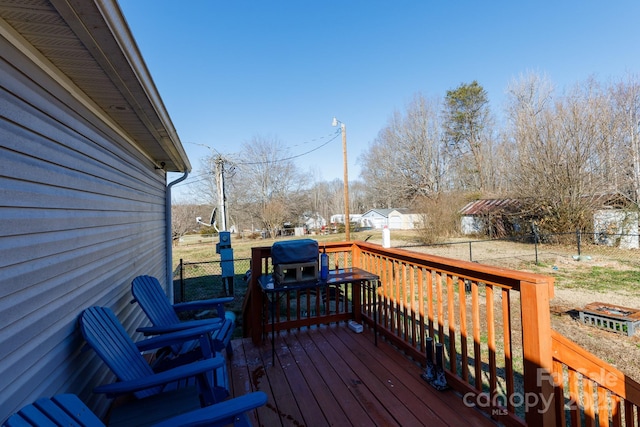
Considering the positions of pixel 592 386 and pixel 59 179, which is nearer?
pixel 592 386

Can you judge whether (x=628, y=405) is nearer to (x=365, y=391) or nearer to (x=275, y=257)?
(x=365, y=391)

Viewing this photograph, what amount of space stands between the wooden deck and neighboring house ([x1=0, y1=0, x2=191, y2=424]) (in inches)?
43.6

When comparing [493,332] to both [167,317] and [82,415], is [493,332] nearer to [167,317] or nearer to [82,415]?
[82,415]

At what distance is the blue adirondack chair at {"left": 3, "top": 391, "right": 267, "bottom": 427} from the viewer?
97cm

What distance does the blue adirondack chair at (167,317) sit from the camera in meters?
2.39

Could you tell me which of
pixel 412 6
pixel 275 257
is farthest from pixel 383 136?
pixel 275 257

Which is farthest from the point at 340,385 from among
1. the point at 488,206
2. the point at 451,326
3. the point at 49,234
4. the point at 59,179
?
the point at 488,206

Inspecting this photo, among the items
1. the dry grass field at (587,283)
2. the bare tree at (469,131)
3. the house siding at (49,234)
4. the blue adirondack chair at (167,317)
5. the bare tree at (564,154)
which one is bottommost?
the dry grass field at (587,283)

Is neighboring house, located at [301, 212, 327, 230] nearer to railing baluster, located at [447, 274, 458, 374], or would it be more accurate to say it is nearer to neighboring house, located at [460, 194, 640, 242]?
neighboring house, located at [460, 194, 640, 242]

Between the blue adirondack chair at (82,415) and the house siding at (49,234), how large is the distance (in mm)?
196

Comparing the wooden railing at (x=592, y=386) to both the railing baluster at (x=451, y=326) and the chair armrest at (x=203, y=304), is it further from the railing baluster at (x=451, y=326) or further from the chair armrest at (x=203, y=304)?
the chair armrest at (x=203, y=304)

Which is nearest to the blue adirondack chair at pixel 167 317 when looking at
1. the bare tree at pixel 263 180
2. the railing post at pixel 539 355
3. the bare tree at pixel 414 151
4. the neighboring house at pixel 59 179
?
the neighboring house at pixel 59 179

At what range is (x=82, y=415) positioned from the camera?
1134mm

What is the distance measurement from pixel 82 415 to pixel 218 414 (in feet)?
1.69
